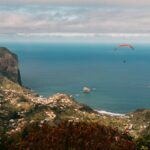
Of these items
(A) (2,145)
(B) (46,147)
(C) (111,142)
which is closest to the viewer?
(B) (46,147)

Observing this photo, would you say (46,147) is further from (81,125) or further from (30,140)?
(81,125)

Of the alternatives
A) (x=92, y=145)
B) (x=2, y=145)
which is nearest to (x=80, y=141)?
(x=92, y=145)

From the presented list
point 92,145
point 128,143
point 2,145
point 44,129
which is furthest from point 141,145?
point 2,145

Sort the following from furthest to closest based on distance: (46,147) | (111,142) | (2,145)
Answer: (2,145), (111,142), (46,147)

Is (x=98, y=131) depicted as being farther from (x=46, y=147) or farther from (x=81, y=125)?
(x=46, y=147)

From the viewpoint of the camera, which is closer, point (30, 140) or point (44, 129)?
point (30, 140)

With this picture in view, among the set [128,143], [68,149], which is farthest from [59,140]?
[128,143]

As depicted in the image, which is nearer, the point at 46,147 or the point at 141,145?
the point at 46,147

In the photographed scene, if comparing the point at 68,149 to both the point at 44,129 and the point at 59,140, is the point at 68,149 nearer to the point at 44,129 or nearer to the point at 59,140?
the point at 59,140
